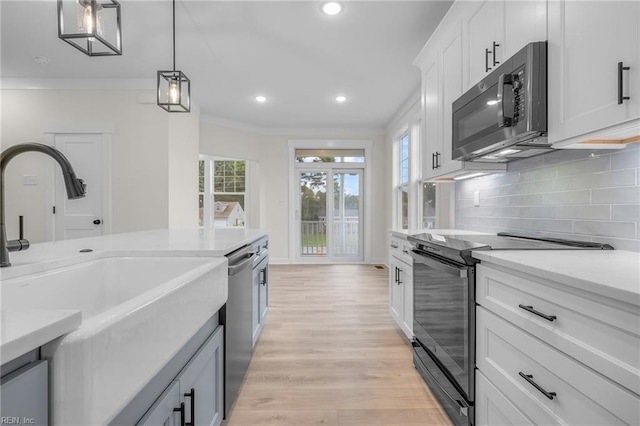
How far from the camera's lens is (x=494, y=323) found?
1296mm

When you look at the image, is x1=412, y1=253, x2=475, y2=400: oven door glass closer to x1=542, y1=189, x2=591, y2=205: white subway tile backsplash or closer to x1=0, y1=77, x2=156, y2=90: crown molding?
x1=542, y1=189, x2=591, y2=205: white subway tile backsplash

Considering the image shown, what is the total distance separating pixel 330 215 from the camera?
6.29m

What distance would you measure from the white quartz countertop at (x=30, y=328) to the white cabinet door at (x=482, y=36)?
2099 mm

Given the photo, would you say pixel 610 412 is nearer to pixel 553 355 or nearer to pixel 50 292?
pixel 553 355

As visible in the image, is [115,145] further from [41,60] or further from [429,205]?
[429,205]

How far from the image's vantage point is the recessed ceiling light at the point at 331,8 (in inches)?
96.0

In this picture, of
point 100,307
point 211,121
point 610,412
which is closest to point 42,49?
point 211,121

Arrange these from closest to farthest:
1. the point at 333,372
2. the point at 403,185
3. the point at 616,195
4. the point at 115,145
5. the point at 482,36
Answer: the point at 616,195 < the point at 482,36 < the point at 333,372 < the point at 115,145 < the point at 403,185

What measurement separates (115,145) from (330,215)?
378cm

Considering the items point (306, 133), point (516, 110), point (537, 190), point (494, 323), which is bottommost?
point (494, 323)

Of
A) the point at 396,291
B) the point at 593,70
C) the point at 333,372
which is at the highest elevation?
the point at 593,70

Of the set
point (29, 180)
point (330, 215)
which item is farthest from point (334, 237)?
point (29, 180)

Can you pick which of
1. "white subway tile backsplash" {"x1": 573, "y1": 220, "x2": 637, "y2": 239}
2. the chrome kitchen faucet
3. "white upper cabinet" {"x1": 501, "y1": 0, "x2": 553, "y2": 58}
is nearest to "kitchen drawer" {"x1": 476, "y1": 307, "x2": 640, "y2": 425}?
"white subway tile backsplash" {"x1": 573, "y1": 220, "x2": 637, "y2": 239}

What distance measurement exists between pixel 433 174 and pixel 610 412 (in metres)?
1.98
